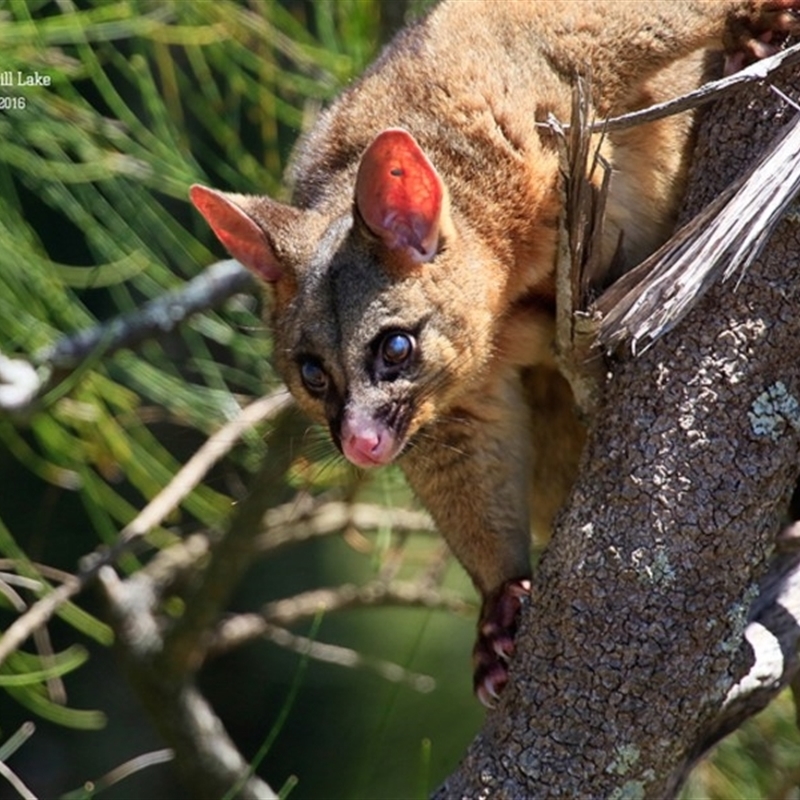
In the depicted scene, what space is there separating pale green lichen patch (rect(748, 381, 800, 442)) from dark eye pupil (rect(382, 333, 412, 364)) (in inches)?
27.8

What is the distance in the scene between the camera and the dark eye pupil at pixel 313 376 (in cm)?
285

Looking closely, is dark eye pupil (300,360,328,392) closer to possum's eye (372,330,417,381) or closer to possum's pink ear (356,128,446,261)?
possum's eye (372,330,417,381)

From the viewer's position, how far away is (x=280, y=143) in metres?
5.06

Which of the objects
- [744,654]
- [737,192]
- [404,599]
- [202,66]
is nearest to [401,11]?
[202,66]

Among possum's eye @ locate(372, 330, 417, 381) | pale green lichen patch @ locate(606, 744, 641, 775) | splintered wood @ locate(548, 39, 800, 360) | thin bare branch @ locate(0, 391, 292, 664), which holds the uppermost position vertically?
splintered wood @ locate(548, 39, 800, 360)

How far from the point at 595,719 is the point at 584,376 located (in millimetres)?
567

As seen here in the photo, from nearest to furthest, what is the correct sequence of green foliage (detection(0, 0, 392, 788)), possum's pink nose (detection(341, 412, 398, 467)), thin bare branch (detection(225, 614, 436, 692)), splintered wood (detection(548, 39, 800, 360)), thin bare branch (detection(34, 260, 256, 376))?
splintered wood (detection(548, 39, 800, 360)) → possum's pink nose (detection(341, 412, 398, 467)) → thin bare branch (detection(34, 260, 256, 376)) → green foliage (detection(0, 0, 392, 788)) → thin bare branch (detection(225, 614, 436, 692))

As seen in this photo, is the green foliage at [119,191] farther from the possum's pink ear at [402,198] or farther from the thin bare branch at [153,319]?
the possum's pink ear at [402,198]

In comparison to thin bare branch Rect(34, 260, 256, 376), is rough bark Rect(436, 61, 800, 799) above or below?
above

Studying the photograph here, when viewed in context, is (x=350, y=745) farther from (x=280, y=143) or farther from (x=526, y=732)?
(x=526, y=732)

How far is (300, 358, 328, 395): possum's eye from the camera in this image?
285 centimetres

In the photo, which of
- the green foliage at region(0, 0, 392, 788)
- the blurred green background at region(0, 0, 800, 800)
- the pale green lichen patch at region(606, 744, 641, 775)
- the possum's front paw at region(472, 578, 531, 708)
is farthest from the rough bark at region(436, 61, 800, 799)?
the green foliage at region(0, 0, 392, 788)

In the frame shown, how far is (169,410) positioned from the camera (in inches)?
169

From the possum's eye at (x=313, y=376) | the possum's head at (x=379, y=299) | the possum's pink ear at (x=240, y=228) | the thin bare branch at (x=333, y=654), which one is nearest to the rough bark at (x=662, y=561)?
the possum's head at (x=379, y=299)
